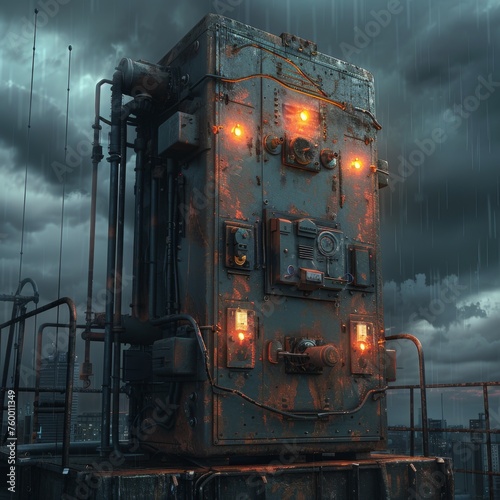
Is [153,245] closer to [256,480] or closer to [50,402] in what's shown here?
[50,402]

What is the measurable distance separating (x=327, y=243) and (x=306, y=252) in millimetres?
463

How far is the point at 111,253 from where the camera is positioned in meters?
9.53

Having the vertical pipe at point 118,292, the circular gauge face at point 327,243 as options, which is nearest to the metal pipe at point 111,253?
the vertical pipe at point 118,292

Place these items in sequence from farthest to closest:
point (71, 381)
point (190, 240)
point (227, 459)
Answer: point (190, 240) < point (227, 459) < point (71, 381)

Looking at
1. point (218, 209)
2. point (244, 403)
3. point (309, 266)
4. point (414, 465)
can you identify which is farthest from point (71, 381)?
point (414, 465)

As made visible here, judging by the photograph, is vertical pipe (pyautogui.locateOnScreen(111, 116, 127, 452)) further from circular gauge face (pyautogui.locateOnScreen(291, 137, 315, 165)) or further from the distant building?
circular gauge face (pyautogui.locateOnScreen(291, 137, 315, 165))

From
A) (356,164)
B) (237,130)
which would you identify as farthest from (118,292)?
(356,164)

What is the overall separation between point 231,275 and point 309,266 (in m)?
1.23

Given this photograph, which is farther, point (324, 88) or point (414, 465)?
point (324, 88)

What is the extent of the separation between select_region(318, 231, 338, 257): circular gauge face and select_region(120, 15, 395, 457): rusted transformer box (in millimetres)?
21

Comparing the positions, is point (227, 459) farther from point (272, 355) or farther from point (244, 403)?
point (272, 355)

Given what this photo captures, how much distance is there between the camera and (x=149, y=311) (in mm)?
9414

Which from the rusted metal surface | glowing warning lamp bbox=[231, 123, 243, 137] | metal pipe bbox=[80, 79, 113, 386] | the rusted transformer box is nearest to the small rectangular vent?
the rusted transformer box

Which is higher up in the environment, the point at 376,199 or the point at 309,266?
the point at 376,199
